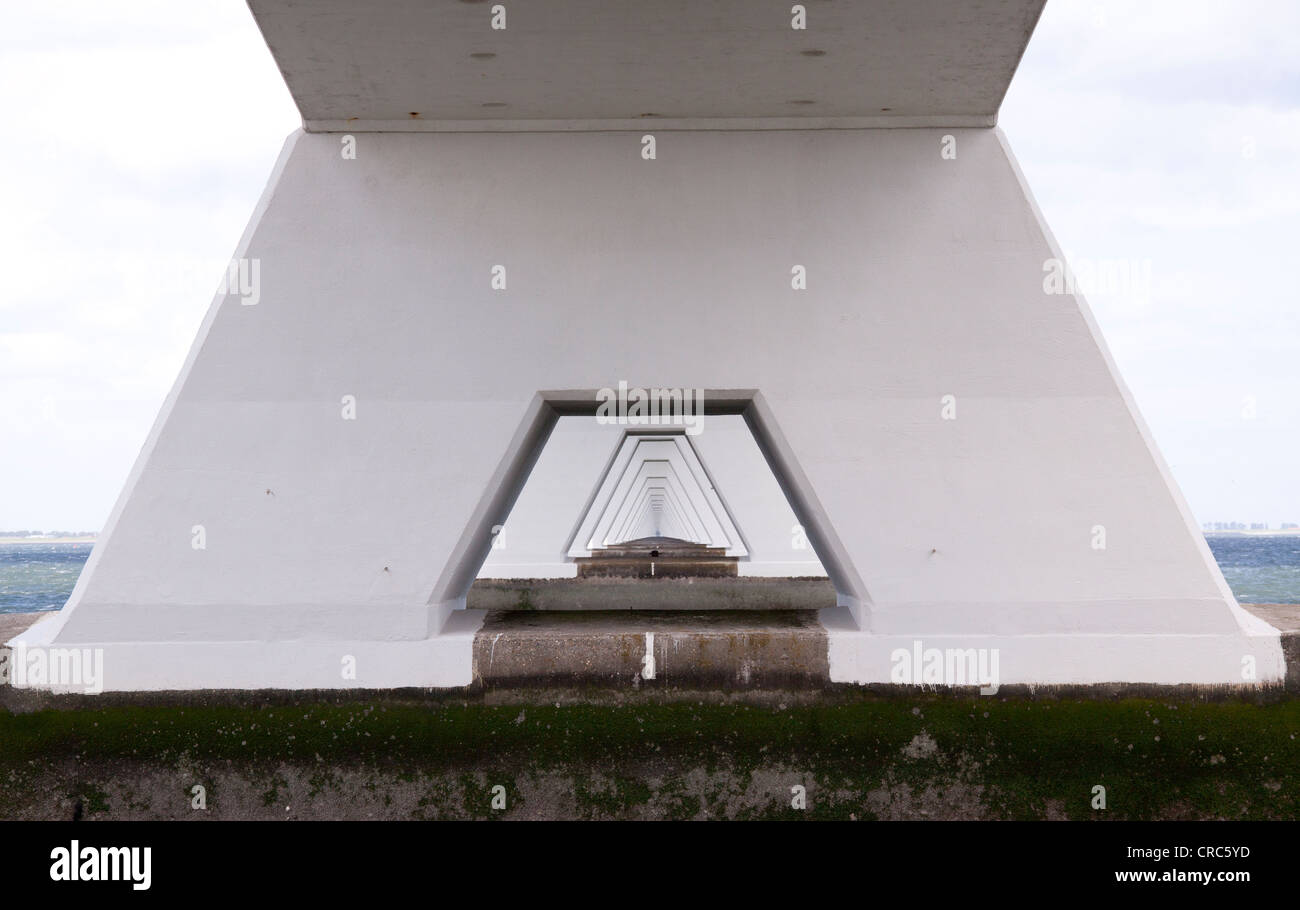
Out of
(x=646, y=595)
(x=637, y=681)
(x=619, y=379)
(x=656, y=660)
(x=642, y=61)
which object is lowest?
(x=637, y=681)

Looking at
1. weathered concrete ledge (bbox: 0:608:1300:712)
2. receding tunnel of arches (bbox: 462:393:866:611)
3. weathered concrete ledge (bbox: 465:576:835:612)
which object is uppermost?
receding tunnel of arches (bbox: 462:393:866:611)

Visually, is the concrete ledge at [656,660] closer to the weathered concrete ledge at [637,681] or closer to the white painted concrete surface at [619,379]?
the weathered concrete ledge at [637,681]

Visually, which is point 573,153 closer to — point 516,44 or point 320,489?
point 516,44

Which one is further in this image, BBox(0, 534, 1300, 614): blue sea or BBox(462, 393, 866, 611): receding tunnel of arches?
BBox(0, 534, 1300, 614): blue sea

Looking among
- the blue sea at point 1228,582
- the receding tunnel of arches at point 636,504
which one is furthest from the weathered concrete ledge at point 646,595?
the blue sea at point 1228,582

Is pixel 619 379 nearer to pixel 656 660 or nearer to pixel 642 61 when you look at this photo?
pixel 656 660

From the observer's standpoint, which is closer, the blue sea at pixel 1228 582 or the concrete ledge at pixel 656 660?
the concrete ledge at pixel 656 660

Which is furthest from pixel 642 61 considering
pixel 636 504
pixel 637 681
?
pixel 636 504

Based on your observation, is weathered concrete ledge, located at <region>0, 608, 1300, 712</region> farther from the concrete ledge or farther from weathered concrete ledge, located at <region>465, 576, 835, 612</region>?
weathered concrete ledge, located at <region>465, 576, 835, 612</region>

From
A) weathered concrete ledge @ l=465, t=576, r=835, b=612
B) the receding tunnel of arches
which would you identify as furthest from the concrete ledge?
weathered concrete ledge @ l=465, t=576, r=835, b=612

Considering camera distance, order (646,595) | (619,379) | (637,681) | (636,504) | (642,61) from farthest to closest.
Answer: (636,504), (646,595), (619,379), (637,681), (642,61)

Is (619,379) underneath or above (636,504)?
underneath

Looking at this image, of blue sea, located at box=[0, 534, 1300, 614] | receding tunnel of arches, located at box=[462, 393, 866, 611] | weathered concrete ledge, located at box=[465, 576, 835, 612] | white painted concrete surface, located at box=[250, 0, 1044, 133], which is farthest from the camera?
blue sea, located at box=[0, 534, 1300, 614]

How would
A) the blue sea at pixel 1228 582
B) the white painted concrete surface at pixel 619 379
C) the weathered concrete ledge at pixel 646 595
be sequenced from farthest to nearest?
the blue sea at pixel 1228 582 < the weathered concrete ledge at pixel 646 595 < the white painted concrete surface at pixel 619 379
